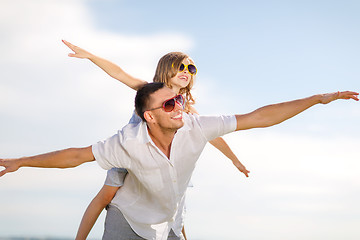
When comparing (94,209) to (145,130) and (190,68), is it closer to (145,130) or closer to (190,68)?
(145,130)

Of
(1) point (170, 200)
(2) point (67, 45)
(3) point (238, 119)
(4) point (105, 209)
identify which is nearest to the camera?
(3) point (238, 119)

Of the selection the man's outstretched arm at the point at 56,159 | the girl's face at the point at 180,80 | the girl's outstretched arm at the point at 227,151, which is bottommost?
the girl's outstretched arm at the point at 227,151

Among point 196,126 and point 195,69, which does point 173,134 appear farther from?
point 195,69

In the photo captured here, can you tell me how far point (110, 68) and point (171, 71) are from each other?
87 centimetres

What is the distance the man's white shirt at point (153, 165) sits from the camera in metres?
5.10

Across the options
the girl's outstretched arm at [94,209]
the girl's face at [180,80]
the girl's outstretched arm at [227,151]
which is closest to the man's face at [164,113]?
the girl's outstretched arm at [94,209]

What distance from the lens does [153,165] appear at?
Result: 5145 mm

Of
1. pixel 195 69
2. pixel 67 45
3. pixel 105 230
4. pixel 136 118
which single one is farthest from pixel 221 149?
pixel 67 45

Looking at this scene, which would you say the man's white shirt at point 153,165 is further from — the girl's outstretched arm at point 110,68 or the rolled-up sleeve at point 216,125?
the girl's outstretched arm at point 110,68

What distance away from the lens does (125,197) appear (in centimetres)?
559

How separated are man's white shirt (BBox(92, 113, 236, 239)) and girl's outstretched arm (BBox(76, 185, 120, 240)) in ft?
0.35

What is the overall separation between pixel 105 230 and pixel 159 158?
4.46ft

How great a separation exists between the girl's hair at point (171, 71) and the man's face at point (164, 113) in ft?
4.47

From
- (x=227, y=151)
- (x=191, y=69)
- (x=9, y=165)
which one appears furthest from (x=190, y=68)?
(x=9, y=165)
